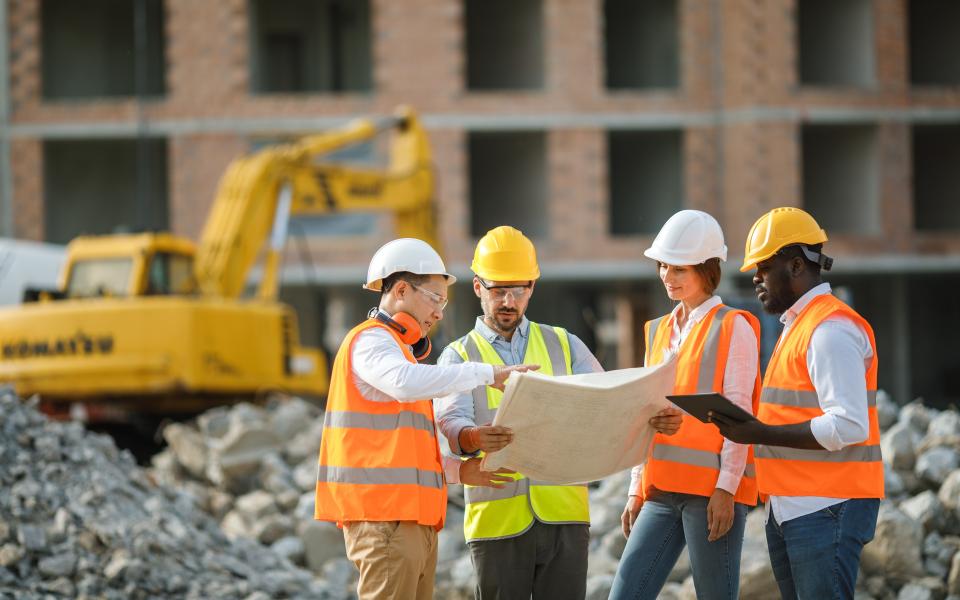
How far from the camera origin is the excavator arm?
13.1 metres

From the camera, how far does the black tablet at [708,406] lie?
3646mm

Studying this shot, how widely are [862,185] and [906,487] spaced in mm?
18297

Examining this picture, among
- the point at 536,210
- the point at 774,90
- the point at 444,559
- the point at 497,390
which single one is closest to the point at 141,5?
the point at 536,210

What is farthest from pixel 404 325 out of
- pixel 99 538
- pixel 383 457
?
pixel 99 538

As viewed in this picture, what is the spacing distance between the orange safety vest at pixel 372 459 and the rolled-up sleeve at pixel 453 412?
0.17 metres

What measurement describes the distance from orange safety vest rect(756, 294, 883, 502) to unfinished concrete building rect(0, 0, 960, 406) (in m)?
19.5

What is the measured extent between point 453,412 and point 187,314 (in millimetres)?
7897

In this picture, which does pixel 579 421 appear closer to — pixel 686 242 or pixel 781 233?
pixel 686 242

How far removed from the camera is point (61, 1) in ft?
84.9

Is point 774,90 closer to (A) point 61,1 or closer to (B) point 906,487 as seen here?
(A) point 61,1

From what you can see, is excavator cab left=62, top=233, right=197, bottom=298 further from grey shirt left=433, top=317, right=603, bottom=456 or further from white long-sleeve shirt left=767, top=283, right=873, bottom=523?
white long-sleeve shirt left=767, top=283, right=873, bottom=523

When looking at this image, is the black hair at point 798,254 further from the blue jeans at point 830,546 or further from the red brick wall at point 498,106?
the red brick wall at point 498,106

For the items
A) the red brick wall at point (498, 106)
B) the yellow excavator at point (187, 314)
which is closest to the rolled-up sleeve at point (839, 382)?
the yellow excavator at point (187, 314)

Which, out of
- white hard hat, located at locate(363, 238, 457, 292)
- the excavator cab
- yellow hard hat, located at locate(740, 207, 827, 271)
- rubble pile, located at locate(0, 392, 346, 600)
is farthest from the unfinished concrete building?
yellow hard hat, located at locate(740, 207, 827, 271)
